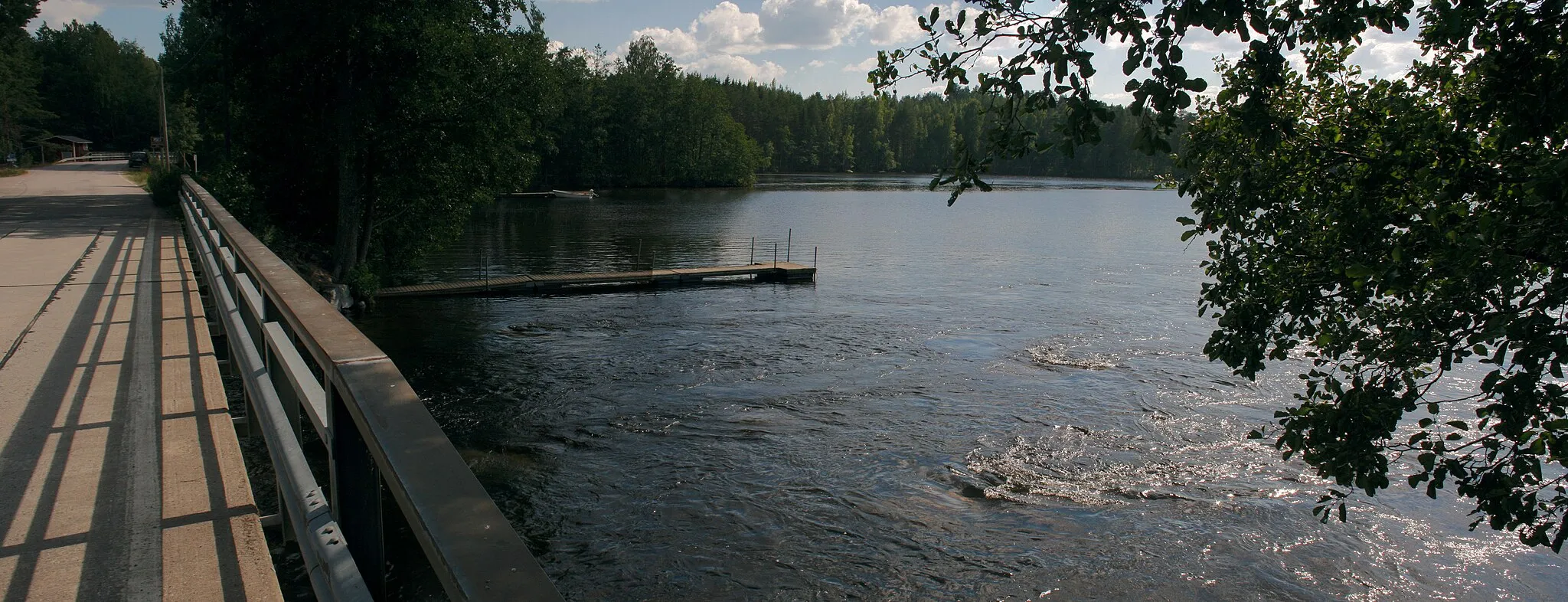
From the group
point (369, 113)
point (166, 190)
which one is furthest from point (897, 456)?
point (166, 190)

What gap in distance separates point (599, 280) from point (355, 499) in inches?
1025

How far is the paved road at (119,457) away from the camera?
3.21 meters

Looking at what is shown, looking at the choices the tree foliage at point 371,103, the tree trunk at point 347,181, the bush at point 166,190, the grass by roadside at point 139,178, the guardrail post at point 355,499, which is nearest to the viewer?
the guardrail post at point 355,499

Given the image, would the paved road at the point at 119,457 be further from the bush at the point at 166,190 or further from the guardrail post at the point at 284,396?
the bush at the point at 166,190

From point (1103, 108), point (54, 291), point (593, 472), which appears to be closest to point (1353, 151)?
point (1103, 108)

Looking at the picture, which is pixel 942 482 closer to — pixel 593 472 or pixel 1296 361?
pixel 593 472

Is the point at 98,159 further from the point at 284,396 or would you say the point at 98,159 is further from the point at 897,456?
the point at 284,396

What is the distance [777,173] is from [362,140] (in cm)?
12968

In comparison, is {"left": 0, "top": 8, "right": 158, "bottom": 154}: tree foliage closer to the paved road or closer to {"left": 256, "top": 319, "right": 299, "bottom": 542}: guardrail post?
the paved road

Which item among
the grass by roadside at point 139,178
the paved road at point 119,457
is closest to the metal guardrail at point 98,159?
the grass by roadside at point 139,178

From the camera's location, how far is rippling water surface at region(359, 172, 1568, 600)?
998 cm

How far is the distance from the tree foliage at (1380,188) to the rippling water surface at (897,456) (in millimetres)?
4832

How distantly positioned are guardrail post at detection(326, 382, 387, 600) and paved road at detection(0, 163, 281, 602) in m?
0.88

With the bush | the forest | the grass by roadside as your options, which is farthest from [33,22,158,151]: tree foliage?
the bush
